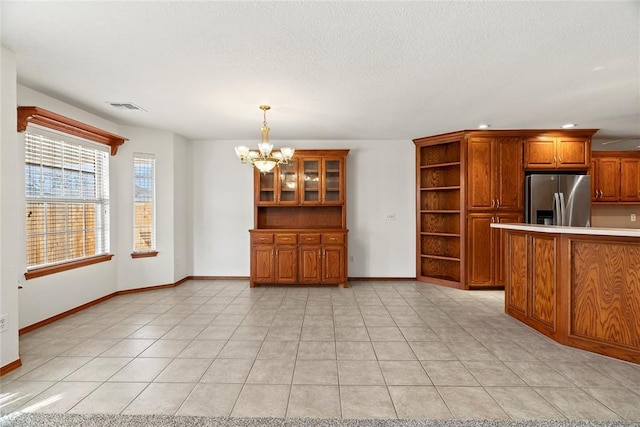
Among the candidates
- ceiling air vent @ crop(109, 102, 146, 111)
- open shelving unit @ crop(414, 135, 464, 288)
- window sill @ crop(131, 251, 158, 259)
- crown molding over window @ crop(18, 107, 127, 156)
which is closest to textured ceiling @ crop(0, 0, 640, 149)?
ceiling air vent @ crop(109, 102, 146, 111)

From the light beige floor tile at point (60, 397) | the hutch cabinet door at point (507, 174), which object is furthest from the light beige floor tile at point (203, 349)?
the hutch cabinet door at point (507, 174)

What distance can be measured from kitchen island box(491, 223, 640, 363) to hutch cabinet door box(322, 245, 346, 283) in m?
2.60

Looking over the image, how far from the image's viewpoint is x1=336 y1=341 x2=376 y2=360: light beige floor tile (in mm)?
2707

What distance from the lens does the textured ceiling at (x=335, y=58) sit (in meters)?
2.02

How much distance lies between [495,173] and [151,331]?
5.25m

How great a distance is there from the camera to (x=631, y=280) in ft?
8.50

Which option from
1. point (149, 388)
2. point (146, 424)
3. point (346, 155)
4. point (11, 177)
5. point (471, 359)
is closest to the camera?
point (146, 424)

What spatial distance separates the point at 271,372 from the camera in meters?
2.45

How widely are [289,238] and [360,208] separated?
144cm

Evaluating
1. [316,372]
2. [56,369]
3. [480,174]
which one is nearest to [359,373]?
[316,372]

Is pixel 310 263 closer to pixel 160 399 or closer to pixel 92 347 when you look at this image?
pixel 92 347

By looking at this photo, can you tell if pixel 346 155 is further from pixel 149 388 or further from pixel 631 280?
pixel 149 388

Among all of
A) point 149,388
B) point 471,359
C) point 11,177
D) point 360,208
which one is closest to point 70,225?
point 11,177

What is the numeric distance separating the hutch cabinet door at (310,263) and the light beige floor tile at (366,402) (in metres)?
2.89
